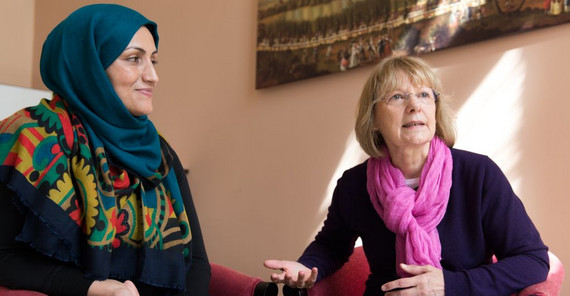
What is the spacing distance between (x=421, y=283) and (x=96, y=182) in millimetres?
944

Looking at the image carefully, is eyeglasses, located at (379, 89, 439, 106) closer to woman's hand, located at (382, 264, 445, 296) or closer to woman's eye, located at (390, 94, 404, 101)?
woman's eye, located at (390, 94, 404, 101)

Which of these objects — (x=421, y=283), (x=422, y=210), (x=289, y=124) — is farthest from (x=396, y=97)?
(x=289, y=124)

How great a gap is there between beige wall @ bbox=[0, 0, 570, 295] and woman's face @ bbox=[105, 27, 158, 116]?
109cm

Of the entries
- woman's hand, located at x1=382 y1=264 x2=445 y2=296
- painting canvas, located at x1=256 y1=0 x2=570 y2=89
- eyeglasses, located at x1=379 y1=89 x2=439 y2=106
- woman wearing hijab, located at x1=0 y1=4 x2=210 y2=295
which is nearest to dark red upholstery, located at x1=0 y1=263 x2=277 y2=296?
woman wearing hijab, located at x1=0 y1=4 x2=210 y2=295

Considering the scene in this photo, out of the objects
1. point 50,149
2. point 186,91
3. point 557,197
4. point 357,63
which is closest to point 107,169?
point 50,149

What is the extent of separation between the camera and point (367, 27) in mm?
2568

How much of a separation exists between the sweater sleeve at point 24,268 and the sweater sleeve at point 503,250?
1.00 meters

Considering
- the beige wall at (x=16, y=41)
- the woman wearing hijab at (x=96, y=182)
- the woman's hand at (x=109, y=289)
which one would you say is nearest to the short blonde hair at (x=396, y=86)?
the woman wearing hijab at (x=96, y=182)

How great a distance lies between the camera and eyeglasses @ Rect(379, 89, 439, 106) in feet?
5.95

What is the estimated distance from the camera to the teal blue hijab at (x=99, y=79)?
5.75 ft

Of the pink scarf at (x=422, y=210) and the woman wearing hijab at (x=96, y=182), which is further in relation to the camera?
the pink scarf at (x=422, y=210)

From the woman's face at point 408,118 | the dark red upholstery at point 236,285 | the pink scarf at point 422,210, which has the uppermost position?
the woman's face at point 408,118

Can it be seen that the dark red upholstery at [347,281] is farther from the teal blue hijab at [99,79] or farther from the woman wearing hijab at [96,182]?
the teal blue hijab at [99,79]

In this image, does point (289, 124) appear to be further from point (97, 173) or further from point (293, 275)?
point (97, 173)
